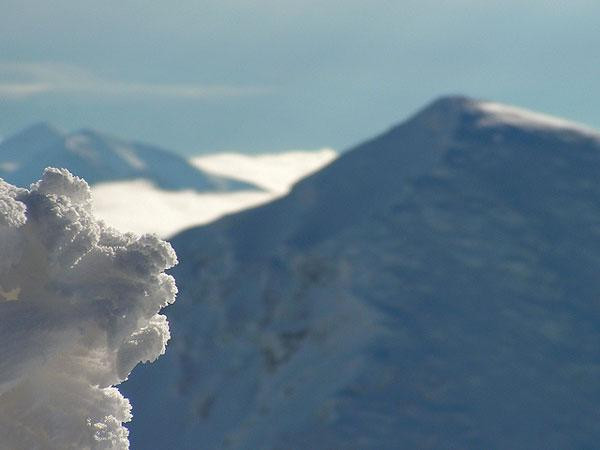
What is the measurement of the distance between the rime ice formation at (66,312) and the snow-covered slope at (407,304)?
5216 centimetres

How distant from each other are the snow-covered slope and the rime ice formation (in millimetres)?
52158

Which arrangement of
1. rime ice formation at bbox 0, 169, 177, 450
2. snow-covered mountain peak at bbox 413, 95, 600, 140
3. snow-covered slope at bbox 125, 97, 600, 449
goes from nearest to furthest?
rime ice formation at bbox 0, 169, 177, 450
snow-covered slope at bbox 125, 97, 600, 449
snow-covered mountain peak at bbox 413, 95, 600, 140

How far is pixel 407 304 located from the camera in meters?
73.7

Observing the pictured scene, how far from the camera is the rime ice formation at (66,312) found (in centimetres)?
1020

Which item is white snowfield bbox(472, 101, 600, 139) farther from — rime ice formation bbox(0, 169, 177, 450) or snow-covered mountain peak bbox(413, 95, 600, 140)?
rime ice formation bbox(0, 169, 177, 450)

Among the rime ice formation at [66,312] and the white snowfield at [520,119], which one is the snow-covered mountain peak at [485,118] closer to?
the white snowfield at [520,119]

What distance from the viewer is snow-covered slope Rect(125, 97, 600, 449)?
Answer: 215 ft

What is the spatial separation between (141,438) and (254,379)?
29.4 ft

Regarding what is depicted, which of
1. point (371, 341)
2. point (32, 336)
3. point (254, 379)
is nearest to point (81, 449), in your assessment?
point (32, 336)

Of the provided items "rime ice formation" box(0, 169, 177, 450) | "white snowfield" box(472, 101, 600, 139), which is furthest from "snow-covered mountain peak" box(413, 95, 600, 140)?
"rime ice formation" box(0, 169, 177, 450)

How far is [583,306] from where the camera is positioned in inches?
2970

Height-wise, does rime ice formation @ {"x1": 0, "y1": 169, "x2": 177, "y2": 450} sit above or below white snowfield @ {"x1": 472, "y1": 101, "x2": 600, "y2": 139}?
below

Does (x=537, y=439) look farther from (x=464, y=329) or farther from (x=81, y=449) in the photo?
(x=81, y=449)

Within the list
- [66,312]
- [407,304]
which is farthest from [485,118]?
[66,312]
